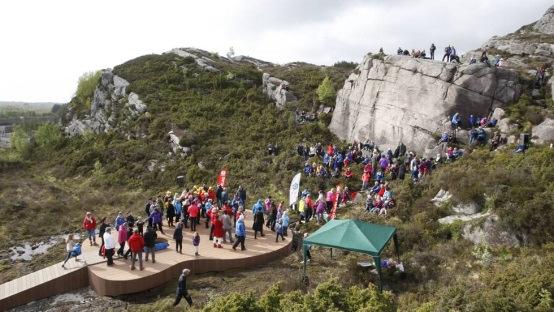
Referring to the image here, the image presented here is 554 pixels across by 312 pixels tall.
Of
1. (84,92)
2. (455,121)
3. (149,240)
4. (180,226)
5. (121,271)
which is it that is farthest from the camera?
(84,92)

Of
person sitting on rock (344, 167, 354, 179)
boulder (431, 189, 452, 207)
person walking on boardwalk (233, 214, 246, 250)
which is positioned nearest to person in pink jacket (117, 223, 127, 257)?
person walking on boardwalk (233, 214, 246, 250)

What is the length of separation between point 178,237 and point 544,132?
19.0m

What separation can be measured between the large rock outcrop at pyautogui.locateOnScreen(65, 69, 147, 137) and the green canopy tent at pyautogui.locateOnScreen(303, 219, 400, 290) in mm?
30054

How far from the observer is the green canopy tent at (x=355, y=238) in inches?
527

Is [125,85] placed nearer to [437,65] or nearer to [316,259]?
[437,65]

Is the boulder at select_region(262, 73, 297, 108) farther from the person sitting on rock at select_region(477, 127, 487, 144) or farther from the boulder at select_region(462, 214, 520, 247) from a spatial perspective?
the boulder at select_region(462, 214, 520, 247)

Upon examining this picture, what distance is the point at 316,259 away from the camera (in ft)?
56.1

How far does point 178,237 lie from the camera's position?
16.5 meters

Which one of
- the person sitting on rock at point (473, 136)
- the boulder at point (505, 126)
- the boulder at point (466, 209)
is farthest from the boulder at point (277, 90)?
the boulder at point (466, 209)

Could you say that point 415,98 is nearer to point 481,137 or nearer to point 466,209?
point 481,137

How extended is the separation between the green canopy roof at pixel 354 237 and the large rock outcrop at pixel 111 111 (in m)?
30.1

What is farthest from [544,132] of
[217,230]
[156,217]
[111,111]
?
[111,111]

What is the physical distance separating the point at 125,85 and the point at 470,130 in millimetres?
37625

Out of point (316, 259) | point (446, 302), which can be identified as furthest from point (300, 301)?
point (316, 259)
